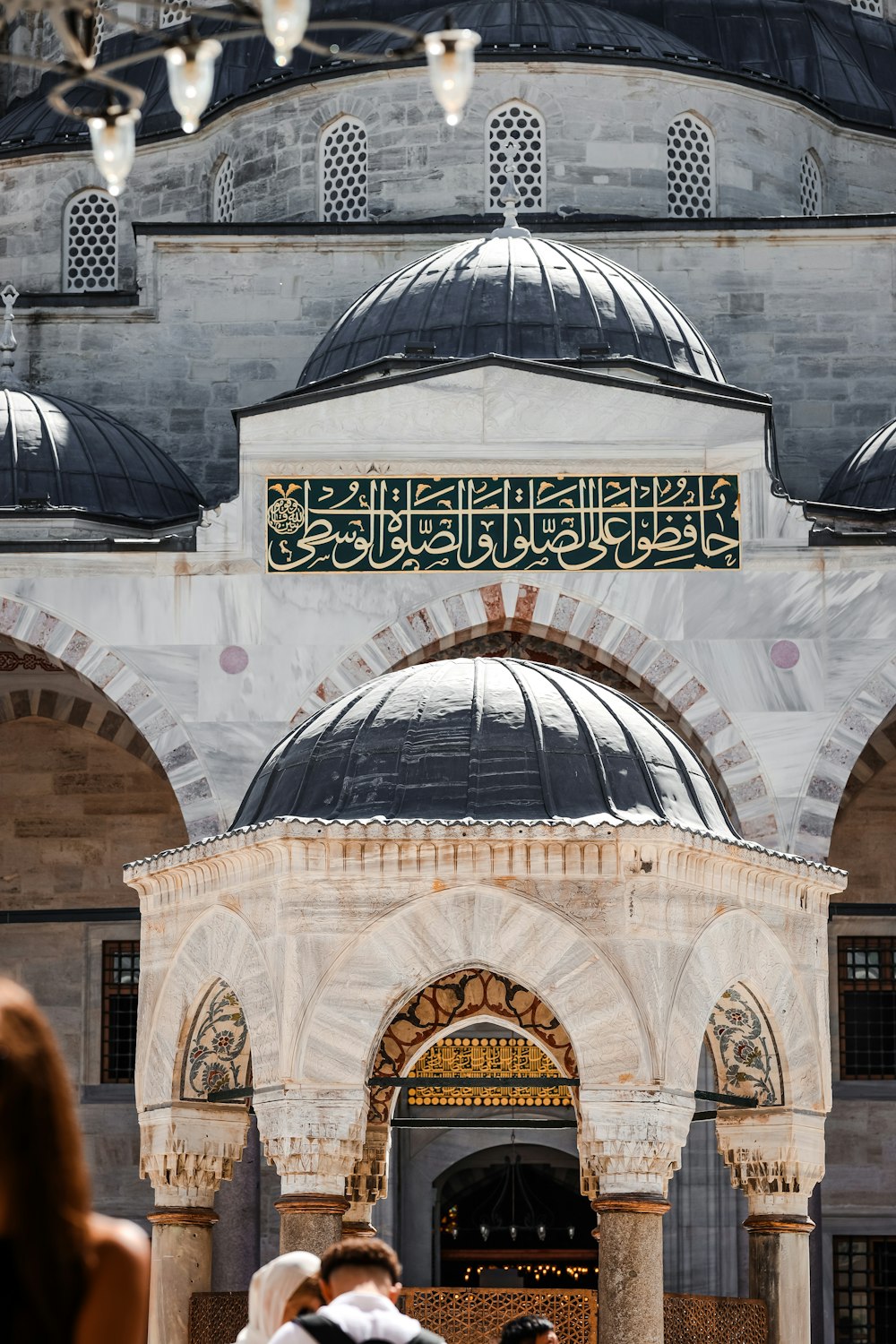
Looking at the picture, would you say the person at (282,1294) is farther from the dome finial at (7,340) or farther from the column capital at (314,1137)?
the dome finial at (7,340)

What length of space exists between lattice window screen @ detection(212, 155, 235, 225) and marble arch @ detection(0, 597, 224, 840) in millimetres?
6370

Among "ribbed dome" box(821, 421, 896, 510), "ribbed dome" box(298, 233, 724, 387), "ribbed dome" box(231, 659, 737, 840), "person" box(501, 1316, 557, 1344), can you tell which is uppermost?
"ribbed dome" box(298, 233, 724, 387)

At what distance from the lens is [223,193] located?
2169 cm

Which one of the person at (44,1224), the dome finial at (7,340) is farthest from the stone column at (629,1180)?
the dome finial at (7,340)

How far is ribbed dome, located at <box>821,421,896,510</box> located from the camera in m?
16.9

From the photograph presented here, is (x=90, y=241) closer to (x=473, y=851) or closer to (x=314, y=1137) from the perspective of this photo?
Answer: (x=473, y=851)

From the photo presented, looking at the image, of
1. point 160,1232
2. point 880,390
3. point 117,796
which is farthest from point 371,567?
point 160,1232

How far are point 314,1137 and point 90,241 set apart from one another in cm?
1422

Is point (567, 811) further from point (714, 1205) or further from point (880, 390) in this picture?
point (880, 390)

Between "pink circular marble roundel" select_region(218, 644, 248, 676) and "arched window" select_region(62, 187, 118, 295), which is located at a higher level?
"arched window" select_region(62, 187, 118, 295)

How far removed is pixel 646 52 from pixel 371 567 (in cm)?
695

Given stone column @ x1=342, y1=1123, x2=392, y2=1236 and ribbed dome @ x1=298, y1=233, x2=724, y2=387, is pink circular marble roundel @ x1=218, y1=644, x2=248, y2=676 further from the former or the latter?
stone column @ x1=342, y1=1123, x2=392, y2=1236

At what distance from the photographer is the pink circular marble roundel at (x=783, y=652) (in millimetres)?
15633

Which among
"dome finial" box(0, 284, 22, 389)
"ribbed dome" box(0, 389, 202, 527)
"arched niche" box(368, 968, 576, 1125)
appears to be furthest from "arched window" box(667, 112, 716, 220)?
"arched niche" box(368, 968, 576, 1125)
